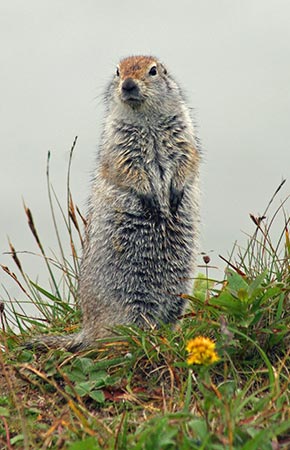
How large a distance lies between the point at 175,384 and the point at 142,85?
3.01 metres

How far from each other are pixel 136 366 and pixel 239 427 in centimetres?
189

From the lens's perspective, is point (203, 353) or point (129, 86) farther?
point (129, 86)

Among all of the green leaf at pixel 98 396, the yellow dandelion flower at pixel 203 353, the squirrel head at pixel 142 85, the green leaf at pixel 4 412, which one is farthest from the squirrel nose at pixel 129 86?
the yellow dandelion flower at pixel 203 353

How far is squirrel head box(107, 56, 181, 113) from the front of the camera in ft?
23.9

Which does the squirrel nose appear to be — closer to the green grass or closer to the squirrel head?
the squirrel head

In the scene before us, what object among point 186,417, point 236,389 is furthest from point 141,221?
point 186,417

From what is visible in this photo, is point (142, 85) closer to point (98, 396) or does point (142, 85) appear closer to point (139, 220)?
point (139, 220)

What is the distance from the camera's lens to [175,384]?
19.3ft

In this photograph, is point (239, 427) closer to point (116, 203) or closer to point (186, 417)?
point (186, 417)

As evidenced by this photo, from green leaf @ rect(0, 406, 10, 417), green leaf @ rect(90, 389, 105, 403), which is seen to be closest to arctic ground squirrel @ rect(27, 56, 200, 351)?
green leaf @ rect(90, 389, 105, 403)

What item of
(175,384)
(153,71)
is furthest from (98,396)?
(153,71)

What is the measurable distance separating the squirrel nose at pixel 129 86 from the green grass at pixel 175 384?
1.75 m

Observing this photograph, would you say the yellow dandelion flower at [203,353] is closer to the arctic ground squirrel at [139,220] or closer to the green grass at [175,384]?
the green grass at [175,384]

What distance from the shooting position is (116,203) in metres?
7.23
